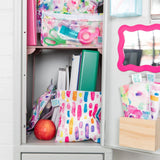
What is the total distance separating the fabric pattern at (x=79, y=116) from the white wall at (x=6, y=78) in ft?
0.98

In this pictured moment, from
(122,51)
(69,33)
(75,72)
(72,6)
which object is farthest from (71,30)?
(122,51)

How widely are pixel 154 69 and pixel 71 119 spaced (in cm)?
55

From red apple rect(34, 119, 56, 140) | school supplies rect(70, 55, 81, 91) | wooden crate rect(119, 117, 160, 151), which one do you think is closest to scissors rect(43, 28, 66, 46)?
school supplies rect(70, 55, 81, 91)

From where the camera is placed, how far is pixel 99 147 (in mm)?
1331

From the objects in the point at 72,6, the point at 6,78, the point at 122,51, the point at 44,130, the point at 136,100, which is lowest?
the point at 44,130

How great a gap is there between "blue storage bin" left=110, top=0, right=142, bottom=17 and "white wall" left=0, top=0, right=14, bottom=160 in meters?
0.58

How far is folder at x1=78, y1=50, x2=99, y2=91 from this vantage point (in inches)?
56.8

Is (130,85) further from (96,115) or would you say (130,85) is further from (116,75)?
(96,115)

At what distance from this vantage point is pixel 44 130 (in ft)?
4.69

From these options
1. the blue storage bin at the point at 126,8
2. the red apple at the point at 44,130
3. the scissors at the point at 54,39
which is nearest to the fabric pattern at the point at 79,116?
the red apple at the point at 44,130

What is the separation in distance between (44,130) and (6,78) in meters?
0.41

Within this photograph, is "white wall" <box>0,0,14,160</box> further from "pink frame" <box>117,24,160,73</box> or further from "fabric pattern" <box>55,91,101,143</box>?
"pink frame" <box>117,24,160,73</box>

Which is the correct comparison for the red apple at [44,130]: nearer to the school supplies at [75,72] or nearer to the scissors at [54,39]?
the school supplies at [75,72]

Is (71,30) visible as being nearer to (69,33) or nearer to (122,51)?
(69,33)
